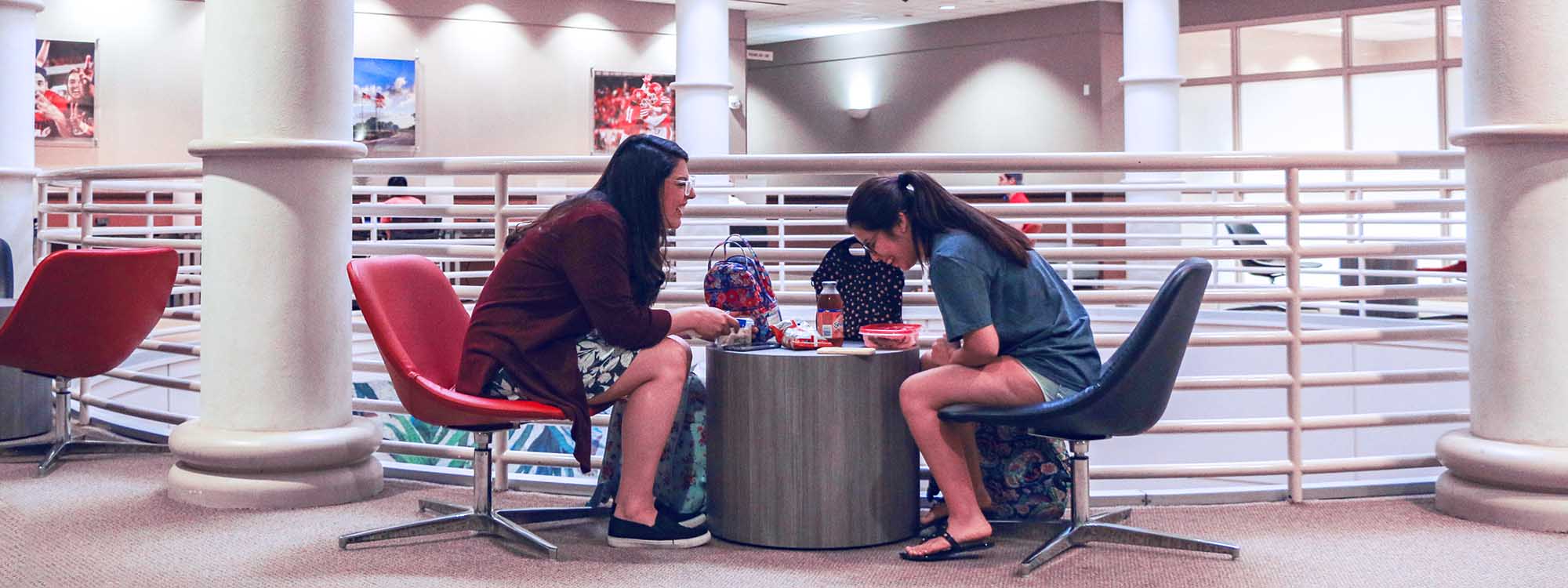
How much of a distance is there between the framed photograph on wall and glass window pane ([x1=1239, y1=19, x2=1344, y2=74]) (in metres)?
10.1

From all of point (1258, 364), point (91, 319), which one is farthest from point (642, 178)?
point (1258, 364)

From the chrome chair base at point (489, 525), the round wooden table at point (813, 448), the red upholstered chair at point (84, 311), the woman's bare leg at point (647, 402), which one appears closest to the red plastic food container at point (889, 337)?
the round wooden table at point (813, 448)

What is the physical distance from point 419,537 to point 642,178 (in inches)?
46.9

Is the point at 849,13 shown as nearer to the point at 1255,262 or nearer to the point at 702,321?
the point at 1255,262

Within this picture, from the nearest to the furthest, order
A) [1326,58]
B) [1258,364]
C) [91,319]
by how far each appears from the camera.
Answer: [91,319]
[1258,364]
[1326,58]

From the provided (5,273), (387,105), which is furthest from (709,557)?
(387,105)

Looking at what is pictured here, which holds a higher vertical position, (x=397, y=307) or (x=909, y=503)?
(x=397, y=307)

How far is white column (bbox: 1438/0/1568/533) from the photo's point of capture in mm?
3746

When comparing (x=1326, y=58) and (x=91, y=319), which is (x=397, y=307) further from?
(x=1326, y=58)

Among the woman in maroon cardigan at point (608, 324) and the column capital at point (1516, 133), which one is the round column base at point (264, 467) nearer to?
the woman in maroon cardigan at point (608, 324)

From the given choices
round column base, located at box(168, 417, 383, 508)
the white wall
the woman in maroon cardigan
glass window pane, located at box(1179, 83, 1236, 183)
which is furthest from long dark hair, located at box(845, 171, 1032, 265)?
glass window pane, located at box(1179, 83, 1236, 183)

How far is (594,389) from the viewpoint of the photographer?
351 cm

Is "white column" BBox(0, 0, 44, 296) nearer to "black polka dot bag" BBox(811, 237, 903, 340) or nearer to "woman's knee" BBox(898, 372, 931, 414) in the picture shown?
"black polka dot bag" BBox(811, 237, 903, 340)

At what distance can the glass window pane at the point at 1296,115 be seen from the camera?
16.0 m
